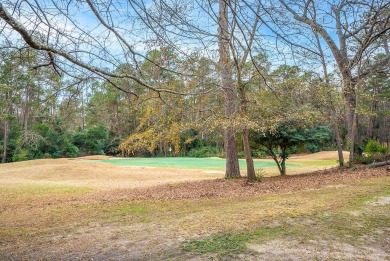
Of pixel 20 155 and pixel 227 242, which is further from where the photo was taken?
pixel 20 155

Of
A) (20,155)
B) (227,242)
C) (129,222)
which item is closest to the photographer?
(227,242)

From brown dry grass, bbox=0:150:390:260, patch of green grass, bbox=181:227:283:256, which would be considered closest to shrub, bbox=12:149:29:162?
brown dry grass, bbox=0:150:390:260

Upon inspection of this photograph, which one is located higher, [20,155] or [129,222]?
[20,155]

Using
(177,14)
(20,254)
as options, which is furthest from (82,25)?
(20,254)

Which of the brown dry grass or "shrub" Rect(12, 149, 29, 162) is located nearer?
the brown dry grass

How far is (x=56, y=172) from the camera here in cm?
1891

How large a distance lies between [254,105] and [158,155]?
31.5 m

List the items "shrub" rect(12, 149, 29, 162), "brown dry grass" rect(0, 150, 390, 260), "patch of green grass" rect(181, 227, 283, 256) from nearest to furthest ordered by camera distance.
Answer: "patch of green grass" rect(181, 227, 283, 256), "brown dry grass" rect(0, 150, 390, 260), "shrub" rect(12, 149, 29, 162)

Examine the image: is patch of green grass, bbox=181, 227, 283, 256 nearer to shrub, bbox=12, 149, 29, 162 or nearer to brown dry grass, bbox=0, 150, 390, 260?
brown dry grass, bbox=0, 150, 390, 260

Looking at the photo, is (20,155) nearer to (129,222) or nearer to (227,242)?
(129,222)

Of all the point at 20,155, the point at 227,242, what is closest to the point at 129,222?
the point at 227,242

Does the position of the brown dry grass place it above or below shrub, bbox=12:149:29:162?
below

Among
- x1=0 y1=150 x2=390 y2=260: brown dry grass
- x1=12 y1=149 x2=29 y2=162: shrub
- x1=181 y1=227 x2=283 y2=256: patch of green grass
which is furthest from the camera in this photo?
x1=12 y1=149 x2=29 y2=162: shrub

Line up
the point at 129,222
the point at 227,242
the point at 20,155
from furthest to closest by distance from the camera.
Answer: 1. the point at 20,155
2. the point at 129,222
3. the point at 227,242
